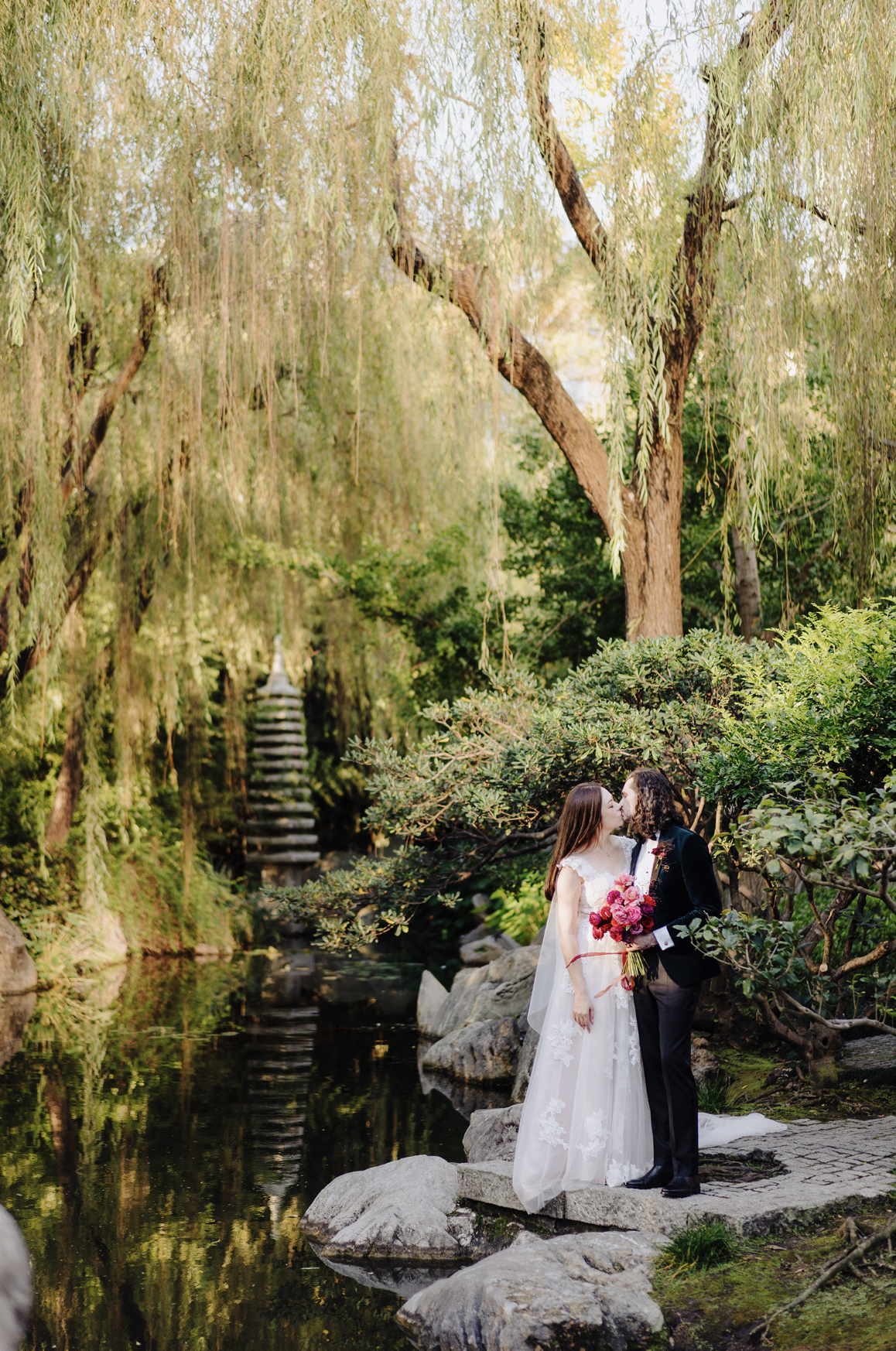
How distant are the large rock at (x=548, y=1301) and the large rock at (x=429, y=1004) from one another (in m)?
5.31

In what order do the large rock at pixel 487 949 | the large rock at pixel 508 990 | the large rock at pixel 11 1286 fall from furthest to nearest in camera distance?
the large rock at pixel 487 949 < the large rock at pixel 508 990 < the large rock at pixel 11 1286

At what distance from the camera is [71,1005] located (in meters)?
10.8

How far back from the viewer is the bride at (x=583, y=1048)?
4.59 meters

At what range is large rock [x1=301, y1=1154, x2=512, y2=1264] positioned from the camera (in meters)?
4.71

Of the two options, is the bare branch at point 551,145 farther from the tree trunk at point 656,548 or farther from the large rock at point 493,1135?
the large rock at point 493,1135

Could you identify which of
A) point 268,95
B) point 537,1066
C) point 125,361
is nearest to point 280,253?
point 268,95

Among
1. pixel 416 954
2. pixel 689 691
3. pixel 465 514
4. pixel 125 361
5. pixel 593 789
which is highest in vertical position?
pixel 125 361

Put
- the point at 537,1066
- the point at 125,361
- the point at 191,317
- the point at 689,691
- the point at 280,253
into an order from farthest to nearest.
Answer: the point at 125,361 < the point at 191,317 < the point at 280,253 < the point at 689,691 < the point at 537,1066

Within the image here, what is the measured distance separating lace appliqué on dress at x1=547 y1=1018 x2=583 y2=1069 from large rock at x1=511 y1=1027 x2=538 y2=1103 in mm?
2176

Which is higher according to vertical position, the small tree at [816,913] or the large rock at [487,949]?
the small tree at [816,913]

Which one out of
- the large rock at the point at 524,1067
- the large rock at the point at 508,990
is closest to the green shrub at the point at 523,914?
the large rock at the point at 508,990

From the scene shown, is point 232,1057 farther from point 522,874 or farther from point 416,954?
point 416,954

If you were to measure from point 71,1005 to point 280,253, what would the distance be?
6.87 m

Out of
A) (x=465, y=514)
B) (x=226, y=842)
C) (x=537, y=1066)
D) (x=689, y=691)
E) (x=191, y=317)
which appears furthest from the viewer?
(x=226, y=842)
